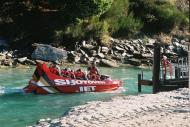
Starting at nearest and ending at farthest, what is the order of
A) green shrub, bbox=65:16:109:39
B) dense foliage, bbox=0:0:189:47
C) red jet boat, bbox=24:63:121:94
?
1. red jet boat, bbox=24:63:121:94
2. dense foliage, bbox=0:0:189:47
3. green shrub, bbox=65:16:109:39

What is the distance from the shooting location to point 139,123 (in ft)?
50.3

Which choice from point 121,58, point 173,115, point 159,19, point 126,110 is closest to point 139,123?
point 173,115

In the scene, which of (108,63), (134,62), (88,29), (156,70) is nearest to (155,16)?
(88,29)

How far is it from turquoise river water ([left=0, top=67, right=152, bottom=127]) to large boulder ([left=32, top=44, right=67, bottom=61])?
543 centimetres

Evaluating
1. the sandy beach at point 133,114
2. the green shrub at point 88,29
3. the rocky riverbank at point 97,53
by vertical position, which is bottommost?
the sandy beach at point 133,114

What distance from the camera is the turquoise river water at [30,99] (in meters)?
21.2

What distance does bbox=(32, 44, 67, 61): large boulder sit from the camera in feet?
146

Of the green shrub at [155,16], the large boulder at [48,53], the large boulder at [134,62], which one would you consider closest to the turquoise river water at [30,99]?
the large boulder at [48,53]

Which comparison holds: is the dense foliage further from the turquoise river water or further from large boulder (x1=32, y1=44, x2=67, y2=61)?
the turquoise river water

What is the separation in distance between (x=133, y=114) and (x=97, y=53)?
30.4 m

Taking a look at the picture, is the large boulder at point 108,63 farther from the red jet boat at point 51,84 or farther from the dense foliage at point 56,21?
the red jet boat at point 51,84

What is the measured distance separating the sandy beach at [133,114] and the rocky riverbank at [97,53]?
23461 millimetres

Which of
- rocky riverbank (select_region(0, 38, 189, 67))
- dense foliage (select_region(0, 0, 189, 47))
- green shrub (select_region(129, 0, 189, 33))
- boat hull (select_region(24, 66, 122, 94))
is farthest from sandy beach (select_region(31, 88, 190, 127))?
green shrub (select_region(129, 0, 189, 33))

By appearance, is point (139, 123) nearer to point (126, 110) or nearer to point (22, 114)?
point (126, 110)
